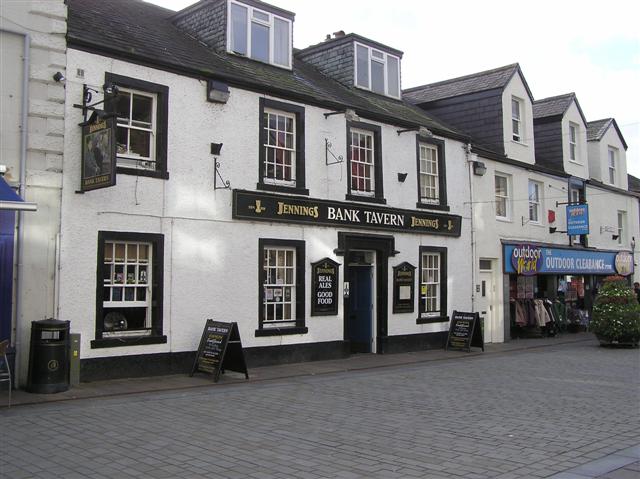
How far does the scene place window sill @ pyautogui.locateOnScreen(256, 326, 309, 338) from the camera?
13656 millimetres

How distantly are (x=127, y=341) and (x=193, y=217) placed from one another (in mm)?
2765

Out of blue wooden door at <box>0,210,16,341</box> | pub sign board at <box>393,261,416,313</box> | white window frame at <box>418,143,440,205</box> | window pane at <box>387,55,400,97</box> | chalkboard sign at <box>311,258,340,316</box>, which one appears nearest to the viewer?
blue wooden door at <box>0,210,16,341</box>

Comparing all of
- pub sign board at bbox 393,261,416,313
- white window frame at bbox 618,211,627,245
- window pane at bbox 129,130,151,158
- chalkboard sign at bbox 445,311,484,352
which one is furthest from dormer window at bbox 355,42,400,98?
white window frame at bbox 618,211,627,245

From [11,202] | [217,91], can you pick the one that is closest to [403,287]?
[217,91]

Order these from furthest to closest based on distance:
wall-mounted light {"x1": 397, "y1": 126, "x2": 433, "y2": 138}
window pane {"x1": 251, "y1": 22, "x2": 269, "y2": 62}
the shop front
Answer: the shop front, wall-mounted light {"x1": 397, "y1": 126, "x2": 433, "y2": 138}, window pane {"x1": 251, "y1": 22, "x2": 269, "y2": 62}

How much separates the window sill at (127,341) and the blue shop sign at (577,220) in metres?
17.5

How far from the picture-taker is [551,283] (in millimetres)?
23922

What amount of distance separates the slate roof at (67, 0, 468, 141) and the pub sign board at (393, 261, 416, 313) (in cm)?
401

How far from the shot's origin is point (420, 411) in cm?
919

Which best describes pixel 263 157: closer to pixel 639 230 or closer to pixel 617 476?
pixel 617 476

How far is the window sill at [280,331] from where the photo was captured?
44.8 ft

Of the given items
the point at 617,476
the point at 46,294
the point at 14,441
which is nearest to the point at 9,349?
the point at 46,294

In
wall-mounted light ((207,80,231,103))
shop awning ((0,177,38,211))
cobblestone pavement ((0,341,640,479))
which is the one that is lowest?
cobblestone pavement ((0,341,640,479))

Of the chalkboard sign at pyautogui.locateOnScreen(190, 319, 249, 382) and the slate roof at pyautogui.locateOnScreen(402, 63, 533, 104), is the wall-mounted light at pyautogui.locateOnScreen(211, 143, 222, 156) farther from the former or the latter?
the slate roof at pyautogui.locateOnScreen(402, 63, 533, 104)
